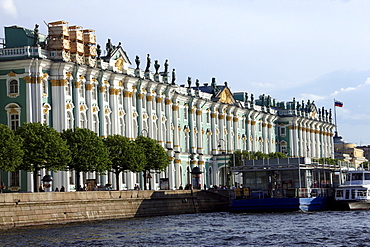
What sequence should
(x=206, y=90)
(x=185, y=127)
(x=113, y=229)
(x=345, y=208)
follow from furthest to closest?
(x=206, y=90) → (x=185, y=127) → (x=345, y=208) → (x=113, y=229)

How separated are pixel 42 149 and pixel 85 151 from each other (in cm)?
541

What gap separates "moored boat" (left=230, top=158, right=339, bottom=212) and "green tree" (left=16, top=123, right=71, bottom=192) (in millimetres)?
14627

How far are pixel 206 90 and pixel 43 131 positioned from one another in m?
57.5

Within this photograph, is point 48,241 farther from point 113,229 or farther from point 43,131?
point 43,131

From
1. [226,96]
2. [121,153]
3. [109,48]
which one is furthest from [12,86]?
[226,96]

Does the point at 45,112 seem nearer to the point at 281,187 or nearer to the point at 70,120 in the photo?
the point at 70,120

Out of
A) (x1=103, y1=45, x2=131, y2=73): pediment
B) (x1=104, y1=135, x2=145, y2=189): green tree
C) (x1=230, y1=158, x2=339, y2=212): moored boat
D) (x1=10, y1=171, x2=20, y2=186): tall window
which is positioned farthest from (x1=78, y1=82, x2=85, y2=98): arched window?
(x1=230, y1=158, x2=339, y2=212): moored boat

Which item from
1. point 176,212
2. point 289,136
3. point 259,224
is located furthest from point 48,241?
point 289,136

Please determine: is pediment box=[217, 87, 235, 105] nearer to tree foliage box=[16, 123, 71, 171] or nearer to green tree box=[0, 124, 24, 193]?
tree foliage box=[16, 123, 71, 171]

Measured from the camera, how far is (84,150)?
227ft

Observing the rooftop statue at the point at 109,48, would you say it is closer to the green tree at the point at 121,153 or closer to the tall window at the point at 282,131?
the green tree at the point at 121,153

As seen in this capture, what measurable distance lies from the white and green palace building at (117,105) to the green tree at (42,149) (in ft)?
25.6

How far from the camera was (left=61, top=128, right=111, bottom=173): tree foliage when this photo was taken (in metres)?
68.8

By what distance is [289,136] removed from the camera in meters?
138
